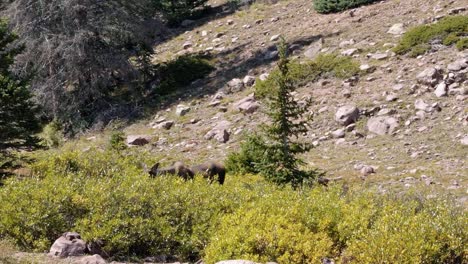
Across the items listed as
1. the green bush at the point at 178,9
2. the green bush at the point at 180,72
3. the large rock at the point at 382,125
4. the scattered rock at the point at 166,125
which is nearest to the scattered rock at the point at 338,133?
the large rock at the point at 382,125

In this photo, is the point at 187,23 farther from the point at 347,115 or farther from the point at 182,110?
the point at 347,115

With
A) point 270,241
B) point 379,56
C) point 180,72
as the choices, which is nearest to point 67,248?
point 270,241

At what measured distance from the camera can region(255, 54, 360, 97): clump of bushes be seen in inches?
690

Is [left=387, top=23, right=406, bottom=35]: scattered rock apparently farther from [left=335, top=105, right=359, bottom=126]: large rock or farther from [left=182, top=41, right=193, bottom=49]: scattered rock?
[left=182, top=41, right=193, bottom=49]: scattered rock

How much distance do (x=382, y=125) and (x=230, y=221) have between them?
7822 millimetres

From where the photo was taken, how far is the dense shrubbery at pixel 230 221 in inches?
269

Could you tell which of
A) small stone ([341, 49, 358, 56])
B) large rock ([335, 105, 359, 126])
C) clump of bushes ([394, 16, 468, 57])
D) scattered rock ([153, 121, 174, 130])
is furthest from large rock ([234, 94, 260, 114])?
clump of bushes ([394, 16, 468, 57])

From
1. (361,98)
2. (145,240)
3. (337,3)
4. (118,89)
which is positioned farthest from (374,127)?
(118,89)

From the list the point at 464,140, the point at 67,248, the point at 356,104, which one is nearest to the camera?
the point at 67,248

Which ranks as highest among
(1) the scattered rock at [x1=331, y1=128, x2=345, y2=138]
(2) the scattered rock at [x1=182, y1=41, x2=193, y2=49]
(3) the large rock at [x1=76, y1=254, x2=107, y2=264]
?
(3) the large rock at [x1=76, y1=254, x2=107, y2=264]

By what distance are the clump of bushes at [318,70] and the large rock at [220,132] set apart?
173 centimetres

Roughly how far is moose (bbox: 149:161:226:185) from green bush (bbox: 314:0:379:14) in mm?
12821

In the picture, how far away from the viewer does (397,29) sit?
1916cm

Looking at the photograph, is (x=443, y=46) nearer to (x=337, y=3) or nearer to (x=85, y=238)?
(x=337, y=3)
